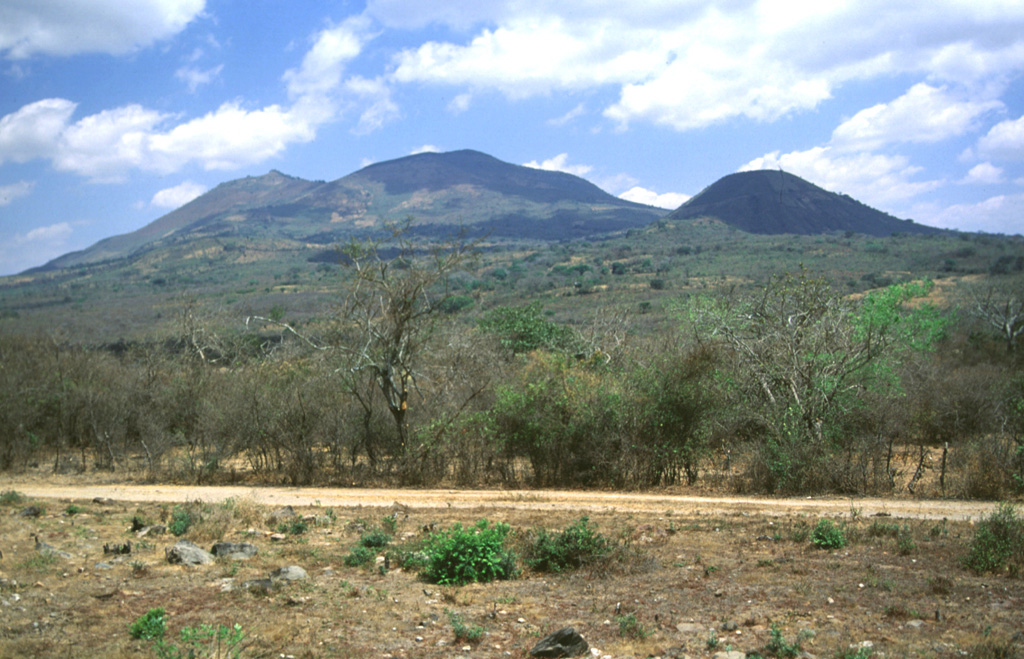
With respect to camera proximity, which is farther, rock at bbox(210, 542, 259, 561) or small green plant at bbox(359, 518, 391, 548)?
small green plant at bbox(359, 518, 391, 548)

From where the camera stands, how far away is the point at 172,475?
17.7 meters

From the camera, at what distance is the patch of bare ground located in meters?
6.52

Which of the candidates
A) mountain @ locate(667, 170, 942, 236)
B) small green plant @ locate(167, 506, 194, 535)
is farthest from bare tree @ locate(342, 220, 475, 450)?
mountain @ locate(667, 170, 942, 236)

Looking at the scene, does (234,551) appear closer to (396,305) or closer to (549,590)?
(549,590)

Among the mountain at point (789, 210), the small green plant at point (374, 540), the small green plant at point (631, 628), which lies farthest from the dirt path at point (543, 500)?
the mountain at point (789, 210)

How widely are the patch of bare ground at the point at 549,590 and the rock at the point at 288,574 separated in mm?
196

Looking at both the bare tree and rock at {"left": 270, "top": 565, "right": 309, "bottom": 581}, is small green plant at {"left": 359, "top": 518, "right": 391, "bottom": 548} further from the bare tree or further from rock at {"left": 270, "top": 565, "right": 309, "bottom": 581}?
the bare tree

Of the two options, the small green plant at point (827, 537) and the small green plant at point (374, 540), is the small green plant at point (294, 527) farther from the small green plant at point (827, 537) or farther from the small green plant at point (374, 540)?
the small green plant at point (827, 537)

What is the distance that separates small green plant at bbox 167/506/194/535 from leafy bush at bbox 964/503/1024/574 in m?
11.0

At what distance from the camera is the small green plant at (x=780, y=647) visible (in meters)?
6.02

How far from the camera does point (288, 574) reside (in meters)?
8.64

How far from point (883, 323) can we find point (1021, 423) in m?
3.65

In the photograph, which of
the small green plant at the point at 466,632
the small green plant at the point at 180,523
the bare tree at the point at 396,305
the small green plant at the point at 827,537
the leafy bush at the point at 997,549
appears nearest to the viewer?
the small green plant at the point at 466,632

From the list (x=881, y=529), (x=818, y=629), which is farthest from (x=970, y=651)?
(x=881, y=529)
